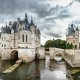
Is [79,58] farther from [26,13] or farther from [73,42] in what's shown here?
[73,42]

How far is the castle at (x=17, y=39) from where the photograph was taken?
54844 millimetres

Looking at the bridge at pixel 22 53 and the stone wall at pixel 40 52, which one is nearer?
the bridge at pixel 22 53

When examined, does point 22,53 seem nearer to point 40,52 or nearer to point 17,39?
point 40,52

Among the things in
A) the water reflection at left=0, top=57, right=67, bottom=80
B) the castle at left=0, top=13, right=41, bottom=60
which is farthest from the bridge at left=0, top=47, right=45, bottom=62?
the water reflection at left=0, top=57, right=67, bottom=80

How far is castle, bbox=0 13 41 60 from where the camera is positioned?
180 feet

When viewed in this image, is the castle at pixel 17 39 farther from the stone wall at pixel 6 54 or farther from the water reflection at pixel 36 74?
the water reflection at pixel 36 74

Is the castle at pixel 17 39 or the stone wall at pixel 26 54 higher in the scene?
the castle at pixel 17 39

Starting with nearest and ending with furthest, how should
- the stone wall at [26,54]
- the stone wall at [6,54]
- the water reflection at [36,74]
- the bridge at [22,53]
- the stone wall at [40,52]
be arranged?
the water reflection at [36,74], the stone wall at [26,54], the bridge at [22,53], the stone wall at [6,54], the stone wall at [40,52]

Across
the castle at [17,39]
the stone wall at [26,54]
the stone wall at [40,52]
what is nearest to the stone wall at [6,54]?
the castle at [17,39]

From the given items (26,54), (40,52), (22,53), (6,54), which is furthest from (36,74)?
(6,54)

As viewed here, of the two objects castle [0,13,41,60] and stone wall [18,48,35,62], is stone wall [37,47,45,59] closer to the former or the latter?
castle [0,13,41,60]

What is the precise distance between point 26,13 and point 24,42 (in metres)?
13.5

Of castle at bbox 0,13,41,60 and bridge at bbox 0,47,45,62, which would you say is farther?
castle at bbox 0,13,41,60

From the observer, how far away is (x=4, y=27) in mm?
62062
